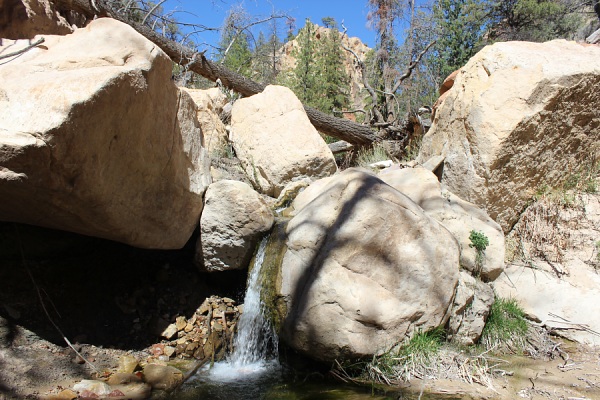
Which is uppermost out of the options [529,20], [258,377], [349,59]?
[349,59]

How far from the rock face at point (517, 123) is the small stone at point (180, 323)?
3233mm

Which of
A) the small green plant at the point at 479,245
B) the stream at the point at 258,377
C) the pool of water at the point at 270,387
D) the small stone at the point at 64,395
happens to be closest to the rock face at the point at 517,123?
the small green plant at the point at 479,245

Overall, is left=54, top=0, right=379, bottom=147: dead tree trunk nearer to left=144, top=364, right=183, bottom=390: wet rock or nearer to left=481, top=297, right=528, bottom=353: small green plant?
left=481, top=297, right=528, bottom=353: small green plant

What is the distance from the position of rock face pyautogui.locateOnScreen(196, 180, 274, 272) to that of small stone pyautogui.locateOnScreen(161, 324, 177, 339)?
2.08 ft

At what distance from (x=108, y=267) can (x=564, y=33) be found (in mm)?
16613

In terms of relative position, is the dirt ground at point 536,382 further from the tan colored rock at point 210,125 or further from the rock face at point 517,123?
the tan colored rock at point 210,125

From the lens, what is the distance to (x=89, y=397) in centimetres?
307

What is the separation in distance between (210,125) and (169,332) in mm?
3372

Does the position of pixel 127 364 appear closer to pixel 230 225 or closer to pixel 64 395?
pixel 64 395

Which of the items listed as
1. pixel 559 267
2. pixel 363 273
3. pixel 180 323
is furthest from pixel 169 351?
pixel 559 267

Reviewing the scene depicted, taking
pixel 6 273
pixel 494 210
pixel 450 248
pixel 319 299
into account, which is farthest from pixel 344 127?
pixel 6 273

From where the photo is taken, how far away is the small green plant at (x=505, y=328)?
411 cm

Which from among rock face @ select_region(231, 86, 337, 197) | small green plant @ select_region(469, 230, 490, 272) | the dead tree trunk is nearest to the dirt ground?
small green plant @ select_region(469, 230, 490, 272)

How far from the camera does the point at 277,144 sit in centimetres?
612
